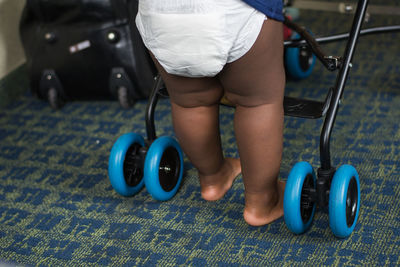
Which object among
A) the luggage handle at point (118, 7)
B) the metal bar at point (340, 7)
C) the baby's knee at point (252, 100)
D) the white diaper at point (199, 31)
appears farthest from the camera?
the metal bar at point (340, 7)

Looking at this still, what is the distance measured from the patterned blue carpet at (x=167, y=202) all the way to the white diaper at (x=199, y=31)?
0.43 metres

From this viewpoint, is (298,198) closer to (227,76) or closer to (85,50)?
(227,76)

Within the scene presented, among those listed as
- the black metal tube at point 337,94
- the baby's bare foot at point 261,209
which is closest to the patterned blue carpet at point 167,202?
the baby's bare foot at point 261,209

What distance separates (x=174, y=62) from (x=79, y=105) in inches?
39.8

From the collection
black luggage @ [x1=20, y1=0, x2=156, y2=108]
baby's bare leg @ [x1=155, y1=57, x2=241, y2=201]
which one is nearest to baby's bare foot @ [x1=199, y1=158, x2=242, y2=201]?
baby's bare leg @ [x1=155, y1=57, x2=241, y2=201]

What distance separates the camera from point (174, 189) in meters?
1.46

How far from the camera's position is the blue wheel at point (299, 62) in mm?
1907

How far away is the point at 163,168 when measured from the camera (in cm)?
144

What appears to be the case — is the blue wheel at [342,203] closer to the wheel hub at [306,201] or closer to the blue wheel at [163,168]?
the wheel hub at [306,201]

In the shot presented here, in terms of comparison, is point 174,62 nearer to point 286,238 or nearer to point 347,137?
point 286,238

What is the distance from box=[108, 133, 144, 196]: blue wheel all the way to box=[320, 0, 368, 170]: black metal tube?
0.49 m

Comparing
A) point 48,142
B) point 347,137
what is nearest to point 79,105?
point 48,142

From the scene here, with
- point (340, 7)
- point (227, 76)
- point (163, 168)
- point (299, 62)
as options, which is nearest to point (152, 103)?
point (163, 168)

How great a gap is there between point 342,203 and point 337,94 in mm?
251
